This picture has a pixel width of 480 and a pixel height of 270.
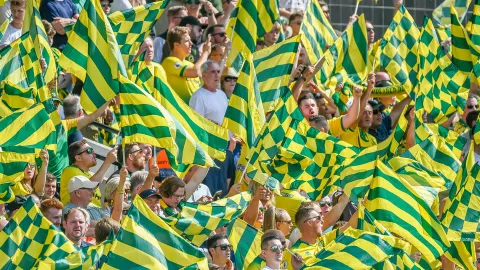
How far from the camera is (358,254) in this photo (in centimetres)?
1356

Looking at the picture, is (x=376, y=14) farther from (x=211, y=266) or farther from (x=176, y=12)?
(x=211, y=266)

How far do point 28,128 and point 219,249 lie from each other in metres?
2.06

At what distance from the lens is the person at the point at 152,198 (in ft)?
47.7

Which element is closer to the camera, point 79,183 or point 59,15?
point 79,183

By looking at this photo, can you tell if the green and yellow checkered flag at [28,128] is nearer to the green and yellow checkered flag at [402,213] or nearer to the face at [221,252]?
the face at [221,252]

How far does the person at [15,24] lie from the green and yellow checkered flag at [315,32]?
3.61 metres

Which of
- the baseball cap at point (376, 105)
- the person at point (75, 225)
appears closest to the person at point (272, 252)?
the person at point (75, 225)

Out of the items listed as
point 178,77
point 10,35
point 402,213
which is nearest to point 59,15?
point 10,35

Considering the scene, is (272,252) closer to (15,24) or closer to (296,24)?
(15,24)

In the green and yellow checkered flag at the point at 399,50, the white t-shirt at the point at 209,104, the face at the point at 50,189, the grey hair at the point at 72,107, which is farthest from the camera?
the green and yellow checkered flag at the point at 399,50

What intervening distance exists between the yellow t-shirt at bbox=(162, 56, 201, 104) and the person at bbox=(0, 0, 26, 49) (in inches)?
67.2

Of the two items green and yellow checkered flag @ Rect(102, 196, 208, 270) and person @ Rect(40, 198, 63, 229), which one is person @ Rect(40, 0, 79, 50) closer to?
person @ Rect(40, 198, 63, 229)

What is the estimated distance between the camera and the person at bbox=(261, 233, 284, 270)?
48.1 feet

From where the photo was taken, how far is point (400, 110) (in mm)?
20906
